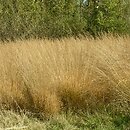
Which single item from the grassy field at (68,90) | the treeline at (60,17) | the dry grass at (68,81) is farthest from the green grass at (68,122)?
the treeline at (60,17)

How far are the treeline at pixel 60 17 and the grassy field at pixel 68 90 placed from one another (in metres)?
8.66

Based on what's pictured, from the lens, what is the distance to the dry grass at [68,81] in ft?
20.0

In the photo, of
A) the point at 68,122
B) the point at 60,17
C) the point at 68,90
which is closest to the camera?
the point at 68,122

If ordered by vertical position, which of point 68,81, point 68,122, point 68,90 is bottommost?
point 68,122

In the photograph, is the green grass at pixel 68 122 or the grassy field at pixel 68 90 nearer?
the green grass at pixel 68 122

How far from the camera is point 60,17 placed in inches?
751

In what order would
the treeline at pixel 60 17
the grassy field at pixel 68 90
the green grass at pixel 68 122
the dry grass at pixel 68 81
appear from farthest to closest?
the treeline at pixel 60 17, the dry grass at pixel 68 81, the grassy field at pixel 68 90, the green grass at pixel 68 122

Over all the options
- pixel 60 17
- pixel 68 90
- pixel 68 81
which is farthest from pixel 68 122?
pixel 60 17

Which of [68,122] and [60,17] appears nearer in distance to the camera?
[68,122]

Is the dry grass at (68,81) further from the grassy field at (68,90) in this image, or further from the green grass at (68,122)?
the green grass at (68,122)

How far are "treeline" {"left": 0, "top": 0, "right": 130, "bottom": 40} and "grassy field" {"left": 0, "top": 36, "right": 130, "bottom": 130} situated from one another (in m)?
8.66

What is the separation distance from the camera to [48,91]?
610 cm

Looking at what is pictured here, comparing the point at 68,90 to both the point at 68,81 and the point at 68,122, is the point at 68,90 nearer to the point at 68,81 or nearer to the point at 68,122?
the point at 68,81

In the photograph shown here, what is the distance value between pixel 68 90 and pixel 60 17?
43.2 ft
